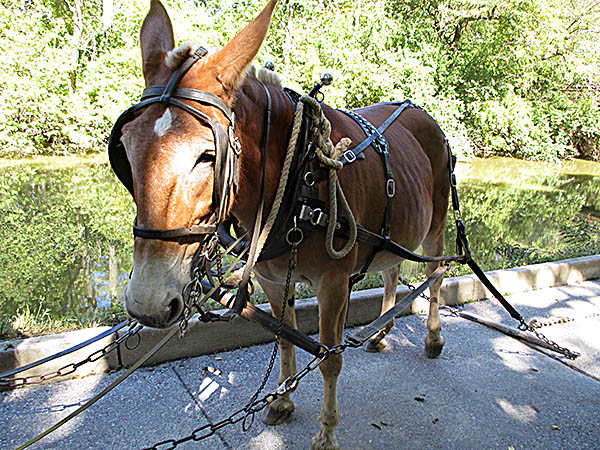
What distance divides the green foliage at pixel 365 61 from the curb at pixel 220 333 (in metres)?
9.97

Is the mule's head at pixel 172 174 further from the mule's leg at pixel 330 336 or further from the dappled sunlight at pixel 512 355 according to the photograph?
the dappled sunlight at pixel 512 355

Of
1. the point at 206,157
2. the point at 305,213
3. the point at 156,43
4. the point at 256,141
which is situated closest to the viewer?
the point at 206,157

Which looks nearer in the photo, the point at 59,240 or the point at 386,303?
the point at 386,303

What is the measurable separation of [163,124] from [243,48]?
433mm

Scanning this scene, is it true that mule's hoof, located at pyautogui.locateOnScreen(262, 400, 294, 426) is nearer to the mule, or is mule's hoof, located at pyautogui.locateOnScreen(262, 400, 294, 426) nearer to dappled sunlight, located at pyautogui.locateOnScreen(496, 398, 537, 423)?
the mule

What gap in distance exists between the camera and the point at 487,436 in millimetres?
2844

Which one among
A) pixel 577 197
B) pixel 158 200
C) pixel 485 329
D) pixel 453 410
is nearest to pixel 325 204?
pixel 158 200

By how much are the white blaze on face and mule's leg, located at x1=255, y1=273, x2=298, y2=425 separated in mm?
1457

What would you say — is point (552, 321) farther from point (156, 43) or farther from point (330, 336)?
point (156, 43)

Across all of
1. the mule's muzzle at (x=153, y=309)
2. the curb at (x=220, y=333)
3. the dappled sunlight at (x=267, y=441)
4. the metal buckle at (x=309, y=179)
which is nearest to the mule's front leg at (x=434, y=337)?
the curb at (x=220, y=333)

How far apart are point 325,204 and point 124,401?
7.32 feet

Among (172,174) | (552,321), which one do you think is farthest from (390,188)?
(552,321)

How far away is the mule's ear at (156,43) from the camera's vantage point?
1.66 m

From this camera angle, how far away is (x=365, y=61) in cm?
1470
